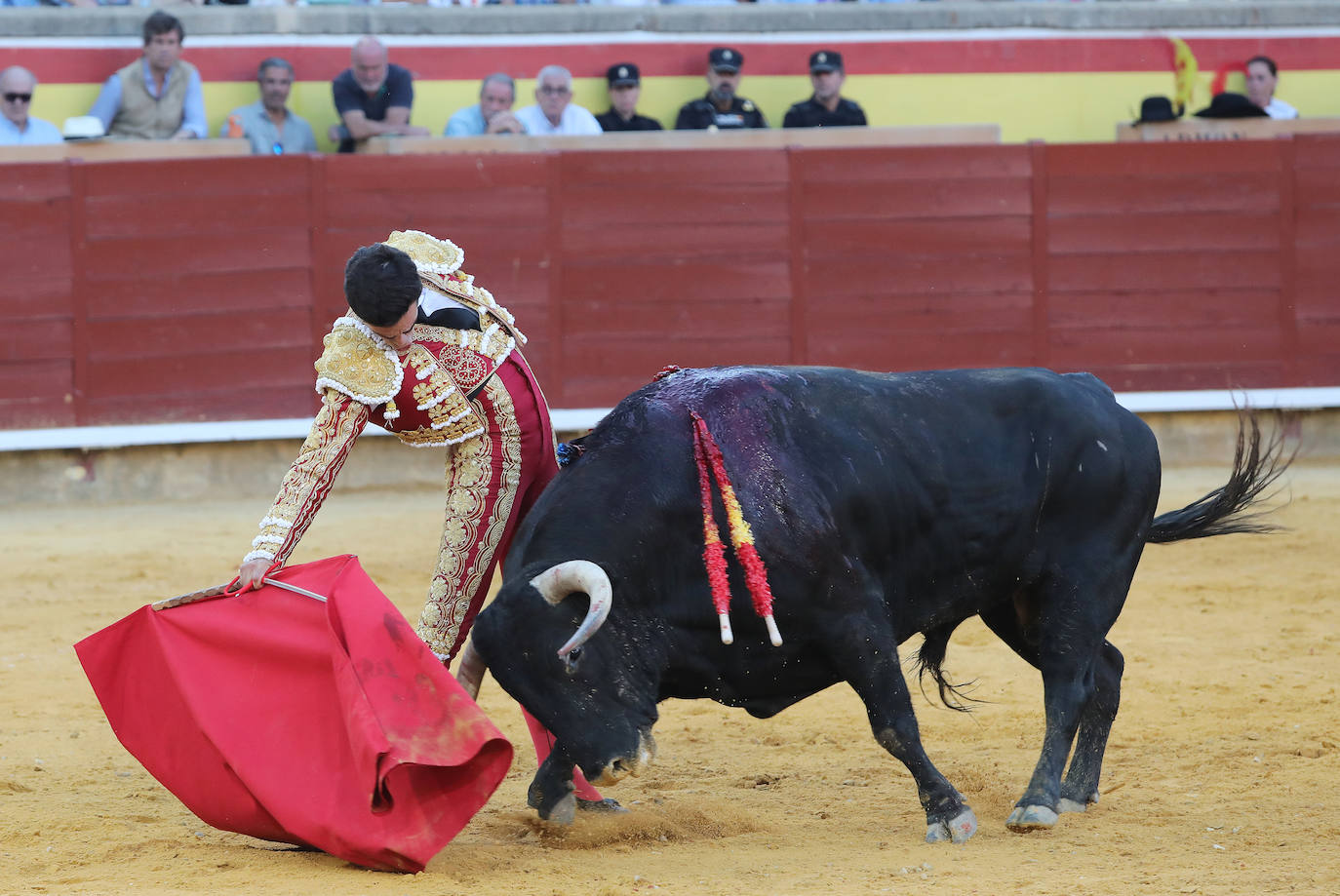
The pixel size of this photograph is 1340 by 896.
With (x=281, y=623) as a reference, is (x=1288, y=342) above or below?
below

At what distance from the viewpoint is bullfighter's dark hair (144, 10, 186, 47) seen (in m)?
7.50

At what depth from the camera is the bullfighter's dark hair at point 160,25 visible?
7504 mm

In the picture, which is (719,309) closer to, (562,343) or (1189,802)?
(562,343)

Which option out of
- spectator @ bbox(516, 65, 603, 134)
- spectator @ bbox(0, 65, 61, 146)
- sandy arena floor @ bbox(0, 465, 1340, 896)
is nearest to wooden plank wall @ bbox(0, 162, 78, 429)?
spectator @ bbox(0, 65, 61, 146)

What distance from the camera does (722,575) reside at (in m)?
3.11

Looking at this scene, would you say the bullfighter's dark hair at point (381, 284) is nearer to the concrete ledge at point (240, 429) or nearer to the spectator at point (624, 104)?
the concrete ledge at point (240, 429)

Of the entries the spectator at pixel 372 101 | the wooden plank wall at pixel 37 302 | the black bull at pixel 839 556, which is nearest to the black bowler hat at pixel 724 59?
the spectator at pixel 372 101

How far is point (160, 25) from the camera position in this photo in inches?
296

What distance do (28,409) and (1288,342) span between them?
6190 mm

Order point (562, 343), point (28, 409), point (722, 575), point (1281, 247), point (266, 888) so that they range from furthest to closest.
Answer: point (1281, 247), point (562, 343), point (28, 409), point (722, 575), point (266, 888)

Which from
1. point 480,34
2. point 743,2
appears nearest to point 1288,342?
point 743,2

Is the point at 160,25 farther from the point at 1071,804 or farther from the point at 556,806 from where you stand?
the point at 1071,804

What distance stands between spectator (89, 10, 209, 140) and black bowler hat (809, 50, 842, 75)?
3016 millimetres

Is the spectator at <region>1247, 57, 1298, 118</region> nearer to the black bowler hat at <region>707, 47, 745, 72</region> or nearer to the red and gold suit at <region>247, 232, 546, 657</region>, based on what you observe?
the black bowler hat at <region>707, 47, 745, 72</region>
